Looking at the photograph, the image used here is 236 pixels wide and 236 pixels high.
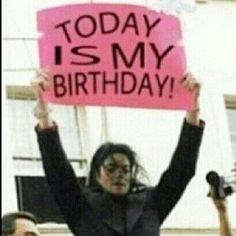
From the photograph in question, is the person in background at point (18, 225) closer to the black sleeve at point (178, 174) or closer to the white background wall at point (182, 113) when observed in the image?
the black sleeve at point (178, 174)

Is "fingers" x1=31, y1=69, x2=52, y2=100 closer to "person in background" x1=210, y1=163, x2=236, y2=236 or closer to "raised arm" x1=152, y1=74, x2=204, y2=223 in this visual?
"raised arm" x1=152, y1=74, x2=204, y2=223

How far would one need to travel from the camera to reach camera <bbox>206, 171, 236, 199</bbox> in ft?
16.0

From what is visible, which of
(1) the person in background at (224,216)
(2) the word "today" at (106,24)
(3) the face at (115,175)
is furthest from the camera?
(2) the word "today" at (106,24)

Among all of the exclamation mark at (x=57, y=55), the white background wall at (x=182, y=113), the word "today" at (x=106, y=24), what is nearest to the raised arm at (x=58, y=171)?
the exclamation mark at (x=57, y=55)

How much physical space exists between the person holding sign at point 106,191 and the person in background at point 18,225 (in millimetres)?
190

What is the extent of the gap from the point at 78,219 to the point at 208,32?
6297mm

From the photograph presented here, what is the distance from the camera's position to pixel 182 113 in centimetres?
1050

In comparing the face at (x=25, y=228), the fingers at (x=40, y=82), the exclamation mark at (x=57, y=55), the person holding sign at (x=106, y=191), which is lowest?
the face at (x=25, y=228)

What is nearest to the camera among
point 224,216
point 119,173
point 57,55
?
point 119,173

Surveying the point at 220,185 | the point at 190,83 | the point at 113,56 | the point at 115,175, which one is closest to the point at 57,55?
the point at 113,56

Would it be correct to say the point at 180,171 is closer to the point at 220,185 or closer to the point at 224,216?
the point at 220,185

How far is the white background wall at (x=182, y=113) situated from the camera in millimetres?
10070

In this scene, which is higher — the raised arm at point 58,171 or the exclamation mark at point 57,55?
the exclamation mark at point 57,55

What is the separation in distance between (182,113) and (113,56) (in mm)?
5344
